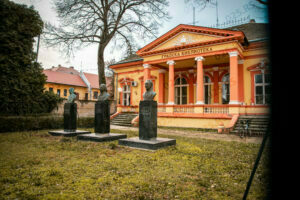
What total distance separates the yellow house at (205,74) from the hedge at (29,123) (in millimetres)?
7389

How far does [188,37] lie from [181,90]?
525cm

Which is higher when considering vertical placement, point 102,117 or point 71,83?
point 71,83

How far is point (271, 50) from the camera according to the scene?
2.79 feet

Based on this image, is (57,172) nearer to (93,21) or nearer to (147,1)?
(93,21)

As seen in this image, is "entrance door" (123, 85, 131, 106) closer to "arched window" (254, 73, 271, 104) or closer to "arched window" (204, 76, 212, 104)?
"arched window" (204, 76, 212, 104)

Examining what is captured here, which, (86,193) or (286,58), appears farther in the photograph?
(86,193)

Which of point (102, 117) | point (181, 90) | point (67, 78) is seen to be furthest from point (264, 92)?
point (67, 78)

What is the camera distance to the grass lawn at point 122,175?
3.25m

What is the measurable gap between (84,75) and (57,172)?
38.9 m

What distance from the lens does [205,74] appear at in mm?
17688

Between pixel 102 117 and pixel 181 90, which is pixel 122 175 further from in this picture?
pixel 181 90

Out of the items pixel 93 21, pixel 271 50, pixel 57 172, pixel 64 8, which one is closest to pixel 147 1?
pixel 93 21

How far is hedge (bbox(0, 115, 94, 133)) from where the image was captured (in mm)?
11580

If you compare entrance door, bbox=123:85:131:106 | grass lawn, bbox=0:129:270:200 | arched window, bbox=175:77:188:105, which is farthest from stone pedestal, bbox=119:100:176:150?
entrance door, bbox=123:85:131:106
